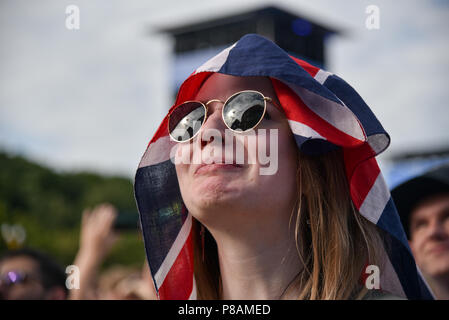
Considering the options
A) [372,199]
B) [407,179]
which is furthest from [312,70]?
[407,179]

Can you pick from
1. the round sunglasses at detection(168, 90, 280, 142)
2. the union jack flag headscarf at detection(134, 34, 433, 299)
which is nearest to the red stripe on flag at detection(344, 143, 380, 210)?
the union jack flag headscarf at detection(134, 34, 433, 299)

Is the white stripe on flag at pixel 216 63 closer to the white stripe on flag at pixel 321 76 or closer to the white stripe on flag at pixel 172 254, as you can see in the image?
the white stripe on flag at pixel 321 76

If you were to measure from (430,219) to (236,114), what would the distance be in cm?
139

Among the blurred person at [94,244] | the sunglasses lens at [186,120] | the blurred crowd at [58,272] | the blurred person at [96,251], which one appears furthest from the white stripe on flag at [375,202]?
the blurred person at [94,244]

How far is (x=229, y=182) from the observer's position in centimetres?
145

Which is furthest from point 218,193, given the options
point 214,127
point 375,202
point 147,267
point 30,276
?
point 30,276

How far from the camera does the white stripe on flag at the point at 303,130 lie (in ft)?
4.77

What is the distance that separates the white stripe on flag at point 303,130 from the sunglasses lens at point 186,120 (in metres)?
0.25

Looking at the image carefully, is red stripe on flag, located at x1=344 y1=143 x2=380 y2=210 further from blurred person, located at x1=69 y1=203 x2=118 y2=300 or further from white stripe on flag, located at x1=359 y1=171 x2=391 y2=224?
blurred person, located at x1=69 y1=203 x2=118 y2=300

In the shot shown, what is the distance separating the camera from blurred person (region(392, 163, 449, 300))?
8.03ft

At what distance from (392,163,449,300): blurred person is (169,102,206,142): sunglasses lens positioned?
4.10 feet

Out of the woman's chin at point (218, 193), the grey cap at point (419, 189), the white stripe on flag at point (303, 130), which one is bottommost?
the grey cap at point (419, 189)
